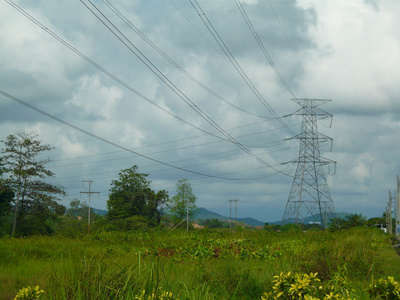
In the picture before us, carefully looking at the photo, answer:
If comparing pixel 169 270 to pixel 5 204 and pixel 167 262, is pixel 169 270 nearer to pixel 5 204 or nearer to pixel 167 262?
pixel 167 262

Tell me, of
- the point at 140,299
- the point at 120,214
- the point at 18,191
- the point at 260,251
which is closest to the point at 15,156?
the point at 18,191

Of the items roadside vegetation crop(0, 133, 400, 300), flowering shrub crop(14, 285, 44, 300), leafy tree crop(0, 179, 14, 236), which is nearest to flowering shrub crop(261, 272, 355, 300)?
roadside vegetation crop(0, 133, 400, 300)

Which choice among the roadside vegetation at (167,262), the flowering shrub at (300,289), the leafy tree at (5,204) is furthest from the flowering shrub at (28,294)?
the leafy tree at (5,204)

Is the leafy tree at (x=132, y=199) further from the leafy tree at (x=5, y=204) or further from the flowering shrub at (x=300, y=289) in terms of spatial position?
the flowering shrub at (x=300, y=289)

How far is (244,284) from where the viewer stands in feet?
31.8

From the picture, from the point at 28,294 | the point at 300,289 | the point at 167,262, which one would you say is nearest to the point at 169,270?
the point at 300,289

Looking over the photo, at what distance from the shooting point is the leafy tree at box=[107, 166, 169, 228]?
69.1 metres

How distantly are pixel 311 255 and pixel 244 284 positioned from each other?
5458 millimetres

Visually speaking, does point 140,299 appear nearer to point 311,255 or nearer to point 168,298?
point 168,298

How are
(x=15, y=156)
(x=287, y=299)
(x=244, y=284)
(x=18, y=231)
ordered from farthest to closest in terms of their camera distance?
(x=15, y=156), (x=18, y=231), (x=244, y=284), (x=287, y=299)

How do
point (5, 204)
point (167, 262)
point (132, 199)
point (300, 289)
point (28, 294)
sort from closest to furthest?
point (300, 289) < point (28, 294) < point (167, 262) < point (5, 204) < point (132, 199)

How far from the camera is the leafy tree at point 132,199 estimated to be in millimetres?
69062

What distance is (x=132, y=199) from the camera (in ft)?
228

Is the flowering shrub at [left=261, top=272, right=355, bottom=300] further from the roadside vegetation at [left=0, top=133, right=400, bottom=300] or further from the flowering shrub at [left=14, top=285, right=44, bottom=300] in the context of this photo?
the flowering shrub at [left=14, top=285, right=44, bottom=300]
